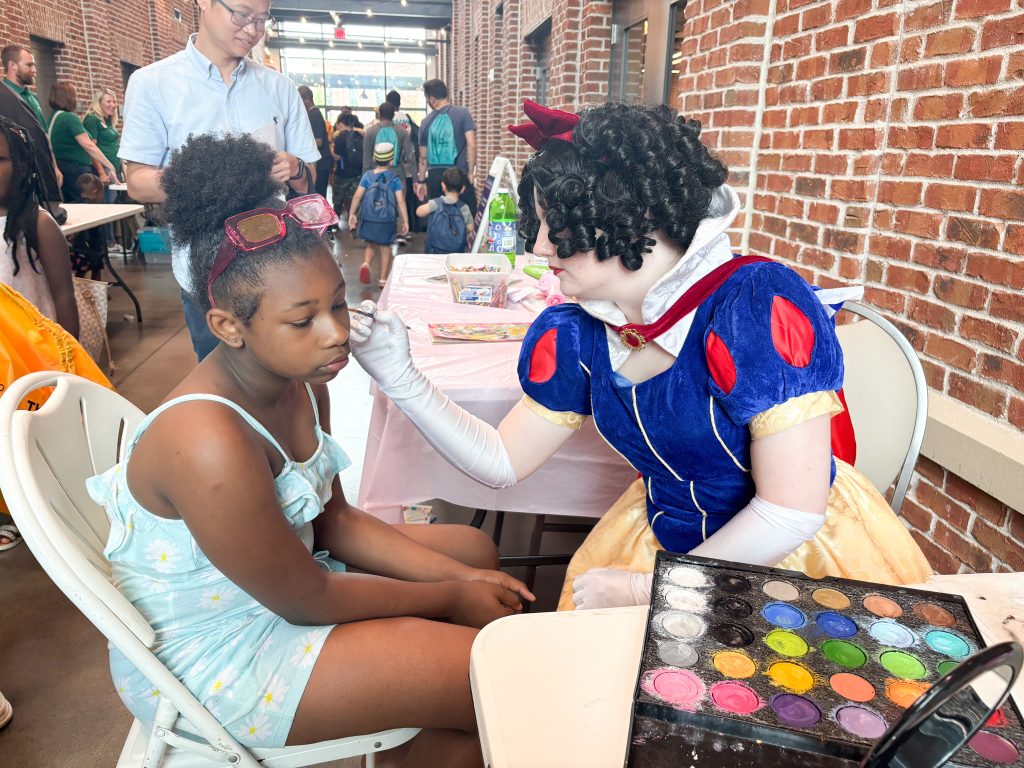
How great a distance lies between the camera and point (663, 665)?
2.02 feet

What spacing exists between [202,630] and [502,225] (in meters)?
2.69

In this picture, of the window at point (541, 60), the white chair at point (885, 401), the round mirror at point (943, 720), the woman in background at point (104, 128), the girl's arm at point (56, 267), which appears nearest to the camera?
the round mirror at point (943, 720)

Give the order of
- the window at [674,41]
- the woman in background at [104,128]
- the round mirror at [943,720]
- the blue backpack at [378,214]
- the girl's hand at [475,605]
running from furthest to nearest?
the woman in background at [104,128] → the blue backpack at [378,214] → the window at [674,41] → the girl's hand at [475,605] → the round mirror at [943,720]

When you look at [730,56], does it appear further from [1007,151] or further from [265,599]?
[265,599]

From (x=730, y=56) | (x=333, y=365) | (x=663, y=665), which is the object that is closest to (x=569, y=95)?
(x=730, y=56)

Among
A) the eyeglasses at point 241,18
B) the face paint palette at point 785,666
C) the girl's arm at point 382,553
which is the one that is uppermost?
the eyeglasses at point 241,18

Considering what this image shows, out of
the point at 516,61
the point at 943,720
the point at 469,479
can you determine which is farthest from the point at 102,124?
the point at 943,720

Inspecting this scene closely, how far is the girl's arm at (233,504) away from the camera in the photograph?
980mm

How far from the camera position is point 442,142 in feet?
24.0

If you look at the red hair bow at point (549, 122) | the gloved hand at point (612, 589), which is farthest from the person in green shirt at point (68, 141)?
the gloved hand at point (612, 589)

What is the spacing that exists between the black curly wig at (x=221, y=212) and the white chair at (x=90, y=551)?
0.32m

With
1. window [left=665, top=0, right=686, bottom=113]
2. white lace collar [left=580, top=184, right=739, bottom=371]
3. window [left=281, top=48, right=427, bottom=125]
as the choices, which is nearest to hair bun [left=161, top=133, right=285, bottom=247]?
white lace collar [left=580, top=184, right=739, bottom=371]

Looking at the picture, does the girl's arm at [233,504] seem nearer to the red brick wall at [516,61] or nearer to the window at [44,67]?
the red brick wall at [516,61]

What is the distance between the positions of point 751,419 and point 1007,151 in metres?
1.13
